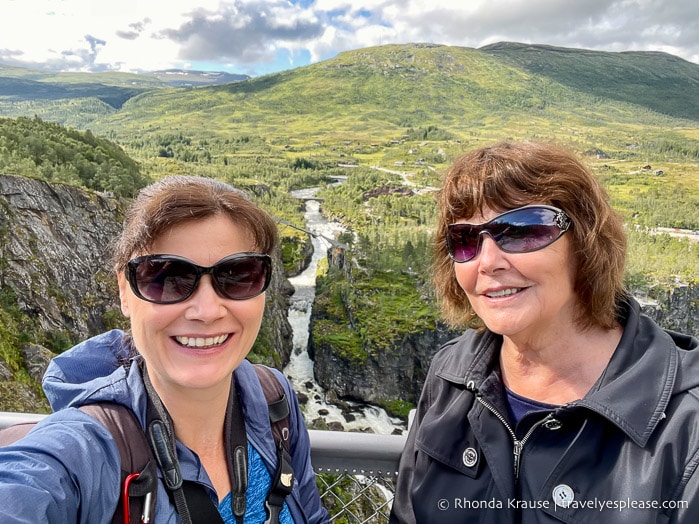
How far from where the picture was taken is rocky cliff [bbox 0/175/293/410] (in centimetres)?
1583

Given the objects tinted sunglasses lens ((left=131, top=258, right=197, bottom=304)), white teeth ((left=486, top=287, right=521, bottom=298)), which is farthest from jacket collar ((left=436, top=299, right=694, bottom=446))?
tinted sunglasses lens ((left=131, top=258, right=197, bottom=304))

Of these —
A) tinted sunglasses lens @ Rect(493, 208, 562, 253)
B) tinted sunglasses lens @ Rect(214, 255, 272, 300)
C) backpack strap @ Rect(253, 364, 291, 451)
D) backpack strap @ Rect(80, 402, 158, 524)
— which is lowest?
backpack strap @ Rect(253, 364, 291, 451)

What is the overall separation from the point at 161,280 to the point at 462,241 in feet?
4.94

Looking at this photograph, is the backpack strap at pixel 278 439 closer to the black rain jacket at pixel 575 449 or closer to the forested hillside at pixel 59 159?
the black rain jacket at pixel 575 449

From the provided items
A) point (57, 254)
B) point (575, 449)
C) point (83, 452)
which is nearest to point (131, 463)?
point (83, 452)

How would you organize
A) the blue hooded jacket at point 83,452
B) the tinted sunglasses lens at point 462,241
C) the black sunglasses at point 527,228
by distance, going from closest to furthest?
1. the blue hooded jacket at point 83,452
2. the black sunglasses at point 527,228
3. the tinted sunglasses lens at point 462,241

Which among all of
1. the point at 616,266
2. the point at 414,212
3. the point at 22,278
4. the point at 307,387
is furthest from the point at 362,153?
the point at 616,266

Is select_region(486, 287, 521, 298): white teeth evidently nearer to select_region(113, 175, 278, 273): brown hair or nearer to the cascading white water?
select_region(113, 175, 278, 273): brown hair

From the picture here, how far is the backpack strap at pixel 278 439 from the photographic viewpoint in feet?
6.33

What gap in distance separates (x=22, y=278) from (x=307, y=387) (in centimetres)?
2077

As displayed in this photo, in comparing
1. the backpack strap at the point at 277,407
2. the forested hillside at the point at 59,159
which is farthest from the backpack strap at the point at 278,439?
the forested hillside at the point at 59,159

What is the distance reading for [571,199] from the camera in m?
2.24

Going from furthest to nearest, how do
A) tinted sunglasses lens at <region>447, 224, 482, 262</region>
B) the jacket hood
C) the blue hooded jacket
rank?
tinted sunglasses lens at <region>447, 224, 482, 262</region>
the jacket hood
the blue hooded jacket

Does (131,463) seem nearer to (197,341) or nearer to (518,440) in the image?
(197,341)
